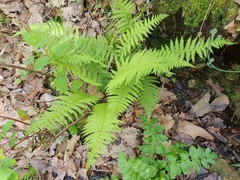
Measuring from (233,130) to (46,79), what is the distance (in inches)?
95.8

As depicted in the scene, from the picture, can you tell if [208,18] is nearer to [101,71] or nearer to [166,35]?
[166,35]

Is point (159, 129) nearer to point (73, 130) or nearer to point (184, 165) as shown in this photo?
point (184, 165)

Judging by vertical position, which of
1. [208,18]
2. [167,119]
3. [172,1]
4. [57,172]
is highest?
[172,1]

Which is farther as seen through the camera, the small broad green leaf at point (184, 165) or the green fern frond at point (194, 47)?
the green fern frond at point (194, 47)

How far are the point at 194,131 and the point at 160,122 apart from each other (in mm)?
371

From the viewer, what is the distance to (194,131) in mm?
A: 2777

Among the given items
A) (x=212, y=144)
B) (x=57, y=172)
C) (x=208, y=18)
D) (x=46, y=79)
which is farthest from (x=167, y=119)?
(x=46, y=79)

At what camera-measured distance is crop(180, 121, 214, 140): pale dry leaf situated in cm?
273

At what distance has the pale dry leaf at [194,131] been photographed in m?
2.73

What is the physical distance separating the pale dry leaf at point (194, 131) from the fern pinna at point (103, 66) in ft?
1.42

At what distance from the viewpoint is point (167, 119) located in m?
2.91

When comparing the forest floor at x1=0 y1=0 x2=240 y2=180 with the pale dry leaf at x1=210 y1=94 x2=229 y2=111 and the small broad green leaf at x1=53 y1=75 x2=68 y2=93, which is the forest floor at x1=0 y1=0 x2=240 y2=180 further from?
the small broad green leaf at x1=53 y1=75 x2=68 y2=93

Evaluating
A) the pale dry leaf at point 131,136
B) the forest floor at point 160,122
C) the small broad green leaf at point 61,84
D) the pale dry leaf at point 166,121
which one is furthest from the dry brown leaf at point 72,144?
the pale dry leaf at point 166,121

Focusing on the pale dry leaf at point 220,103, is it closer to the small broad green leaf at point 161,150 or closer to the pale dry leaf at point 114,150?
the small broad green leaf at point 161,150
